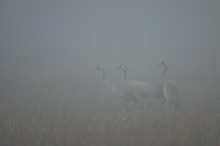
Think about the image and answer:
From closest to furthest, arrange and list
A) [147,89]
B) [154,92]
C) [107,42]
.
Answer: [154,92]
[147,89]
[107,42]

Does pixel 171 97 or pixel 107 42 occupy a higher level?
pixel 107 42

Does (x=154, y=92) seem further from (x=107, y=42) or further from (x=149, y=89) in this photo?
(x=107, y=42)

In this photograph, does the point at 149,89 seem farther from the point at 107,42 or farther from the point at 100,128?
the point at 107,42

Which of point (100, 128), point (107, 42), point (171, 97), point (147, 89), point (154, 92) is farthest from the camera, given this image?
point (107, 42)

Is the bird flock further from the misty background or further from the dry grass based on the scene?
the misty background

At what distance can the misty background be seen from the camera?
46.8ft

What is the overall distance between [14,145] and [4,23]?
4221 centimetres

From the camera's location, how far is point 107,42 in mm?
37312

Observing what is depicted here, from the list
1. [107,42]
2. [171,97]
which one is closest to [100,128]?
[171,97]

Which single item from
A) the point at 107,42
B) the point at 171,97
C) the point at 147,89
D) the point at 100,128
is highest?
the point at 107,42

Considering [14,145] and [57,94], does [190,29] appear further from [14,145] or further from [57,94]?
[14,145]

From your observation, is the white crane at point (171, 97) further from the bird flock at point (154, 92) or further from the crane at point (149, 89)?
the crane at point (149, 89)

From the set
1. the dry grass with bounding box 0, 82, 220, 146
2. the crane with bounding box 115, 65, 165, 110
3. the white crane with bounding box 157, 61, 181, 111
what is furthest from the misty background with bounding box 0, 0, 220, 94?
the dry grass with bounding box 0, 82, 220, 146

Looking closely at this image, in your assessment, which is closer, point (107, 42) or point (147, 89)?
point (147, 89)
